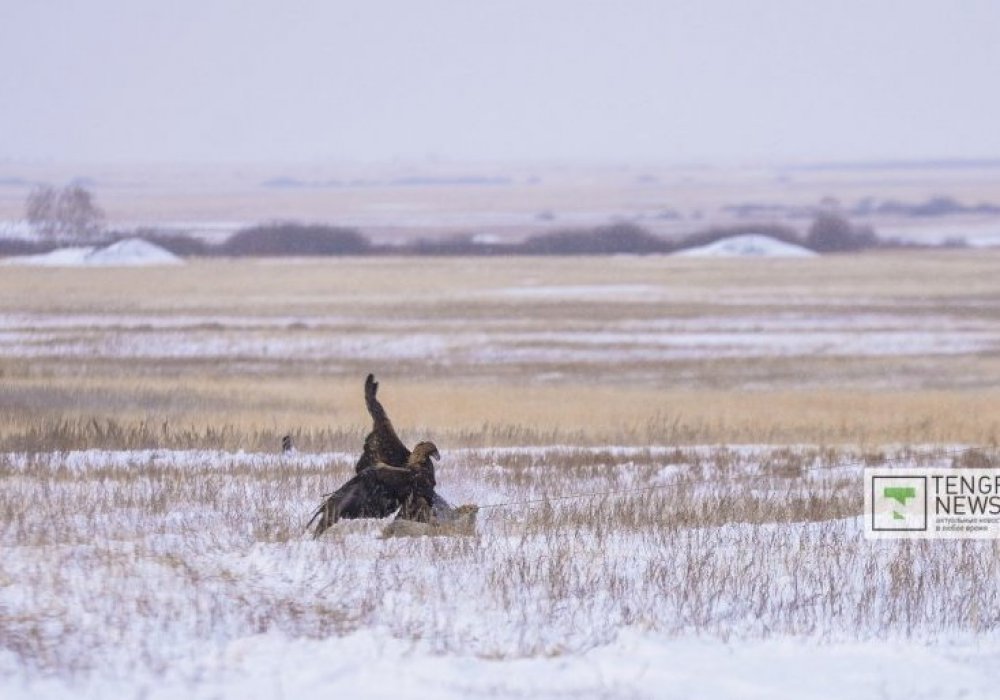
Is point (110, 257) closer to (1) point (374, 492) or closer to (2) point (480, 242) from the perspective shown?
(2) point (480, 242)

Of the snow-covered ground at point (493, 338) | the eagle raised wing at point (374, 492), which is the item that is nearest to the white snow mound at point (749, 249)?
the snow-covered ground at point (493, 338)

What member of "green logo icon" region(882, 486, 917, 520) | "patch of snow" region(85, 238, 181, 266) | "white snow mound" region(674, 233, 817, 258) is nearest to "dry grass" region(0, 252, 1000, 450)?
"patch of snow" region(85, 238, 181, 266)

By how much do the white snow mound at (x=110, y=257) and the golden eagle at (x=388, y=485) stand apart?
175 ft

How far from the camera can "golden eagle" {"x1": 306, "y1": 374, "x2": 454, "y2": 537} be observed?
10188 millimetres

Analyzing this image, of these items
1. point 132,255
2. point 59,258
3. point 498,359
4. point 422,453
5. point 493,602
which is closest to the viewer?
point 493,602

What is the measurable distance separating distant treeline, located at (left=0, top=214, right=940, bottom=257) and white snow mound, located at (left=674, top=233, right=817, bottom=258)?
1.65m

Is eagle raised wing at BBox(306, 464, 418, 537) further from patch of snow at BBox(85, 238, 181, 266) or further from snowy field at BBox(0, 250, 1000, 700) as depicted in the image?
patch of snow at BBox(85, 238, 181, 266)

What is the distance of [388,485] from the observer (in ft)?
33.6

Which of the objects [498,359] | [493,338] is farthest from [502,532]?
[493,338]

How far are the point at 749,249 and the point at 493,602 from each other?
7982cm

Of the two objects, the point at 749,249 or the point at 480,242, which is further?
the point at 480,242

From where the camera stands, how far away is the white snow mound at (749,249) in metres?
84.2

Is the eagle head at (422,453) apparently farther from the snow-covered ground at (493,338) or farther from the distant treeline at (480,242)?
the distant treeline at (480,242)

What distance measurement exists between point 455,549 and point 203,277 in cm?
5224
